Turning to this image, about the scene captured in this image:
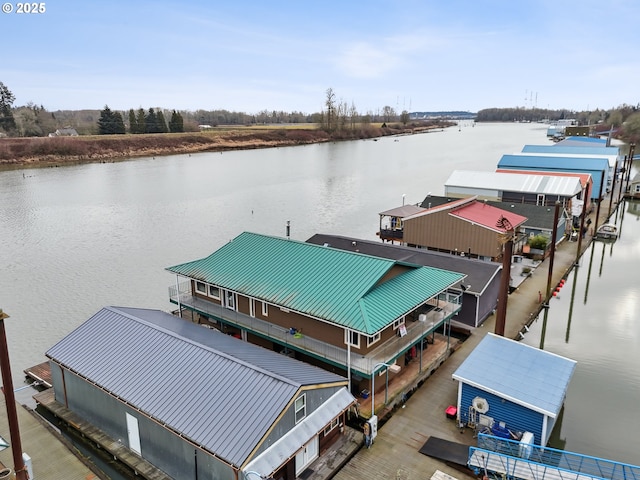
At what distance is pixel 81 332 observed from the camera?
16719 millimetres

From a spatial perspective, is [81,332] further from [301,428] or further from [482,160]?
[482,160]

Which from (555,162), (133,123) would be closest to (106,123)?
(133,123)

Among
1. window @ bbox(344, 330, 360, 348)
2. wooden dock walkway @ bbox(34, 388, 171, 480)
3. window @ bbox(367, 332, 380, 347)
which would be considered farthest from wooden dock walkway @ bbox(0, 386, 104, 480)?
window @ bbox(367, 332, 380, 347)

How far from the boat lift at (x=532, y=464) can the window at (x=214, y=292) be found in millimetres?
12326

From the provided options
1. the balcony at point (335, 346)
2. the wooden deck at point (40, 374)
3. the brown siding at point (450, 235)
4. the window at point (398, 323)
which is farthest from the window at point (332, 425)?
the brown siding at point (450, 235)

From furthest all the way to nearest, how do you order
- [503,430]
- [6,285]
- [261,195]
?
[261,195], [6,285], [503,430]

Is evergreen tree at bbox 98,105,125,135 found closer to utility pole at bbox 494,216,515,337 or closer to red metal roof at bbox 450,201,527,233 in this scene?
red metal roof at bbox 450,201,527,233

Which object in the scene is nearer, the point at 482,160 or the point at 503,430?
the point at 503,430

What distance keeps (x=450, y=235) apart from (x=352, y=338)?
51.0 feet

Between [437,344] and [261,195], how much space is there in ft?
137

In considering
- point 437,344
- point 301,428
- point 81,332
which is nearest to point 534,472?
point 301,428

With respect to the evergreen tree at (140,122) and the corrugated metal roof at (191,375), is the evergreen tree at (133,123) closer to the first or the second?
the evergreen tree at (140,122)

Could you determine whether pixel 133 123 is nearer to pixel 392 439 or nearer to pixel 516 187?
A: pixel 516 187

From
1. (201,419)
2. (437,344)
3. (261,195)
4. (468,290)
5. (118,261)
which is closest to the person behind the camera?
(201,419)
